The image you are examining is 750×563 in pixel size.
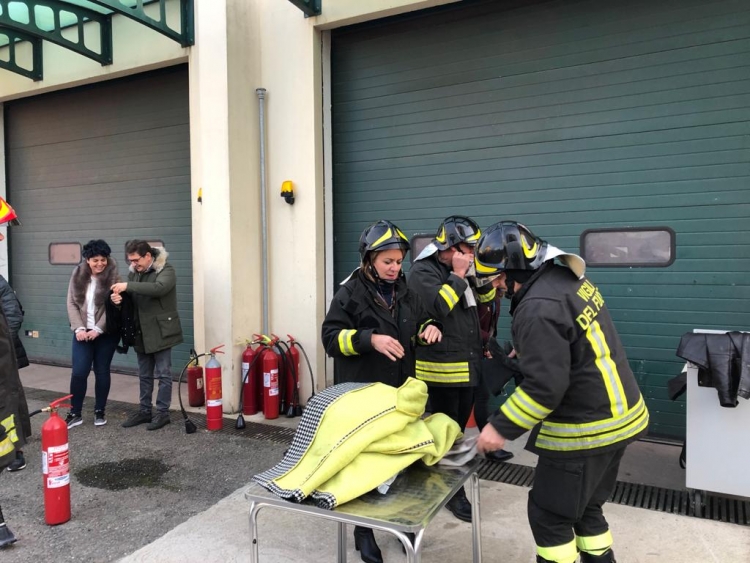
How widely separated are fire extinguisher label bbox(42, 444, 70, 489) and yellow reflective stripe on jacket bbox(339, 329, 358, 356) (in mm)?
1980

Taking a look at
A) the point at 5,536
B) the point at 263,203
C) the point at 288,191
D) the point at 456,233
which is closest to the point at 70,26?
the point at 263,203

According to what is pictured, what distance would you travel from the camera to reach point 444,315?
3330mm

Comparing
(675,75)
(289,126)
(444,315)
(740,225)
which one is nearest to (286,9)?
(289,126)

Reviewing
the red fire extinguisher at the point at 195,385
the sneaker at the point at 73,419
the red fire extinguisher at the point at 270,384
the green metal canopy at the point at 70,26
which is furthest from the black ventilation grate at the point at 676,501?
the green metal canopy at the point at 70,26

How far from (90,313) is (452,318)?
12.4ft

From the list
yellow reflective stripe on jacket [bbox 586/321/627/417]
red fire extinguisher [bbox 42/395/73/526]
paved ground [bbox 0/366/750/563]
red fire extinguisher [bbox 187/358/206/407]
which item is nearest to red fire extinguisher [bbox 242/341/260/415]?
red fire extinguisher [bbox 187/358/206/407]

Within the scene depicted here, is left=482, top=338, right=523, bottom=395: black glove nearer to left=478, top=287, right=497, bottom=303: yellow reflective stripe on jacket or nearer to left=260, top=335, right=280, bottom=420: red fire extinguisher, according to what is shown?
left=478, top=287, right=497, bottom=303: yellow reflective stripe on jacket

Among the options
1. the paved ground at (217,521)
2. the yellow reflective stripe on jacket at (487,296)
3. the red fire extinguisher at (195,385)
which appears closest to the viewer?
the paved ground at (217,521)

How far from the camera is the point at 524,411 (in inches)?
84.8

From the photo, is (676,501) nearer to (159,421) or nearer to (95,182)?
(159,421)

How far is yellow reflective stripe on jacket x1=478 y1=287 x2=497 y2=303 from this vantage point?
4023 mm

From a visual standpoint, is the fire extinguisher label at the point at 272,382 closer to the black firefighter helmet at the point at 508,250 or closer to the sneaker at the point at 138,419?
the sneaker at the point at 138,419

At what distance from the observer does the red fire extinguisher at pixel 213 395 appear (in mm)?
5320

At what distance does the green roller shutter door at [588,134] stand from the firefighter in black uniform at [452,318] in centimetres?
215
